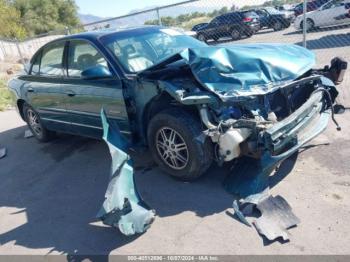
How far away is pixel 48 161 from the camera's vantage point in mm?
5723

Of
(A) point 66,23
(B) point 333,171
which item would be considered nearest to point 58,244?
(B) point 333,171

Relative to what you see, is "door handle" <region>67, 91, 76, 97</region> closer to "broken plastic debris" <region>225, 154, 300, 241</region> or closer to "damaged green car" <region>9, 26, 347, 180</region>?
"damaged green car" <region>9, 26, 347, 180</region>

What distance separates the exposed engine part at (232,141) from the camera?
11.0 ft

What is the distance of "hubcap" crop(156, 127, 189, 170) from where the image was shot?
154 inches

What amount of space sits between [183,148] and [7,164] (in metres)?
3.54

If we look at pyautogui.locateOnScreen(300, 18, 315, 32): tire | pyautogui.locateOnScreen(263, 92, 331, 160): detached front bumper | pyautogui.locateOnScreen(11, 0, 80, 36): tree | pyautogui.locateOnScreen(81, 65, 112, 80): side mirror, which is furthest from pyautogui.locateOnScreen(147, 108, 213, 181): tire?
pyautogui.locateOnScreen(11, 0, 80, 36): tree

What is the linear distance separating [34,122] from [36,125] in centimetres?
7

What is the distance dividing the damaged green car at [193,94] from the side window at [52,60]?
4 centimetres

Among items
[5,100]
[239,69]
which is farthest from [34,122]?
[5,100]

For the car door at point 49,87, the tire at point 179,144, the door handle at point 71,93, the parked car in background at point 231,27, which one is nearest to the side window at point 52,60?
the car door at point 49,87

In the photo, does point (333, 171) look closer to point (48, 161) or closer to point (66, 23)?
point (48, 161)

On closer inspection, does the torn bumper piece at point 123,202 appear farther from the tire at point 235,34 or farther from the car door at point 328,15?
the tire at point 235,34

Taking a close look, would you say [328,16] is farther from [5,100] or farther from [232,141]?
[232,141]

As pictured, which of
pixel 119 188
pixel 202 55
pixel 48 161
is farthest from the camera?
pixel 48 161
